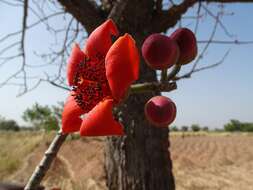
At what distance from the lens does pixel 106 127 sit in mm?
647

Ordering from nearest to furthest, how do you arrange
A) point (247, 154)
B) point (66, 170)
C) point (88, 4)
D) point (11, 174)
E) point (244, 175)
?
point (88, 4) < point (66, 170) < point (11, 174) < point (244, 175) < point (247, 154)

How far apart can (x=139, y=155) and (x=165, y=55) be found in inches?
72.3

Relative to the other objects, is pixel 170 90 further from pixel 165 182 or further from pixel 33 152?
pixel 33 152

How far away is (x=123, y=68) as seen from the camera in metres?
0.65

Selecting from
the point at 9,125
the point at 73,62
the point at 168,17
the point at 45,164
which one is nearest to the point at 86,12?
the point at 168,17

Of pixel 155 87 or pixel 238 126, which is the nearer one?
pixel 155 87

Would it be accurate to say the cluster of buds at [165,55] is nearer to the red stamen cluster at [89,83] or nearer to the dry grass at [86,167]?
the red stamen cluster at [89,83]

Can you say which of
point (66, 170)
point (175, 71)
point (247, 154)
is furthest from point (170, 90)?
point (247, 154)

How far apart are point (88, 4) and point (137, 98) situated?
713mm

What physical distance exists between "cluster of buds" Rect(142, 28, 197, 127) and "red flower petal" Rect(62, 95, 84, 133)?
142 millimetres

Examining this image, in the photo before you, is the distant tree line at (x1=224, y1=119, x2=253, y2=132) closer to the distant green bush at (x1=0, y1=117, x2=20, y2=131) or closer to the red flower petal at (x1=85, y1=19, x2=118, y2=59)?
the distant green bush at (x1=0, y1=117, x2=20, y2=131)

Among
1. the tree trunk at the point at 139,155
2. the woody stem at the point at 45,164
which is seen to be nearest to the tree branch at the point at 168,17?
the tree trunk at the point at 139,155

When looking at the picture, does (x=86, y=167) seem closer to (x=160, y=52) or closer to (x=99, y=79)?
(x=99, y=79)

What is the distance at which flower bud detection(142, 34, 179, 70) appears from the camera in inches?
26.1
